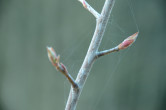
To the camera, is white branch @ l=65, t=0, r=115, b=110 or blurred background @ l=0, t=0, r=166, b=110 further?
blurred background @ l=0, t=0, r=166, b=110

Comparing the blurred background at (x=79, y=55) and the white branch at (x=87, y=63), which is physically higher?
the white branch at (x=87, y=63)

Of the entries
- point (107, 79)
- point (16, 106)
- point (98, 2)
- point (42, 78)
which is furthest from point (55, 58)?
point (16, 106)

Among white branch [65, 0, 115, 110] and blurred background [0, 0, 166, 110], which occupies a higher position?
white branch [65, 0, 115, 110]

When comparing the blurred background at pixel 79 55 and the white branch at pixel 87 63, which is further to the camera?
the blurred background at pixel 79 55

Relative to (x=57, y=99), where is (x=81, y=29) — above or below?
above

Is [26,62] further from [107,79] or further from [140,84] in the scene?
[140,84]

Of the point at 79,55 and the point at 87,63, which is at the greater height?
the point at 87,63

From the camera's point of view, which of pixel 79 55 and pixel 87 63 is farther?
pixel 79 55

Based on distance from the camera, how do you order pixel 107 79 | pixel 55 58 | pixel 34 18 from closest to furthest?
pixel 55 58
pixel 107 79
pixel 34 18
